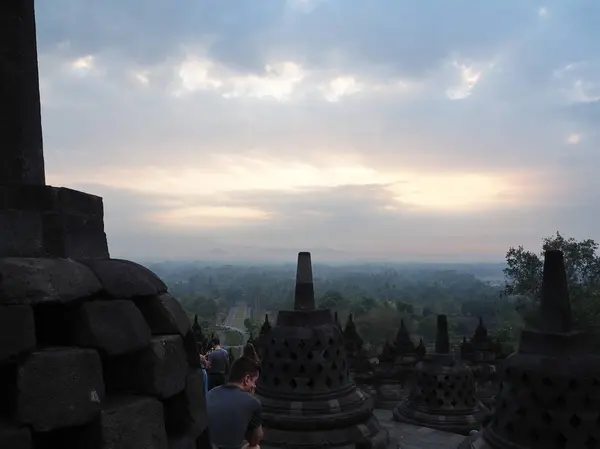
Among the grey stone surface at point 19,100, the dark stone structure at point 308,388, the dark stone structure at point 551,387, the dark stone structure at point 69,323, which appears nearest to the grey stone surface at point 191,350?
the dark stone structure at point 69,323

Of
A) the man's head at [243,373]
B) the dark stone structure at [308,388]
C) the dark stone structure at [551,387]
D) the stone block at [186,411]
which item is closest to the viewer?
the stone block at [186,411]

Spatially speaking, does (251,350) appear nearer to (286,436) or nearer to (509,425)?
(509,425)

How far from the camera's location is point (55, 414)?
1.87 metres

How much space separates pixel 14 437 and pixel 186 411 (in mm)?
870

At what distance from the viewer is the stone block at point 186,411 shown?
2488mm

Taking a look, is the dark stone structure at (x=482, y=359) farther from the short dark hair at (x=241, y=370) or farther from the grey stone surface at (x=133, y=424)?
the grey stone surface at (x=133, y=424)

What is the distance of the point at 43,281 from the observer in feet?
6.33

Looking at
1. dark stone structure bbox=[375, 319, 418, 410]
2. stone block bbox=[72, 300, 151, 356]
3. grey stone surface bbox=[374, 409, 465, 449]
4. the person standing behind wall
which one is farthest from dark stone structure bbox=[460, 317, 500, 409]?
stone block bbox=[72, 300, 151, 356]

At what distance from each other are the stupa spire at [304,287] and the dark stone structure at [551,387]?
3.29 m

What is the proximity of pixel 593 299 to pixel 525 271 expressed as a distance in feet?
11.8

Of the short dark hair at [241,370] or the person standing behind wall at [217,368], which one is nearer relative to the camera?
the short dark hair at [241,370]

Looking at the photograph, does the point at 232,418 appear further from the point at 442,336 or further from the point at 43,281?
the point at 442,336

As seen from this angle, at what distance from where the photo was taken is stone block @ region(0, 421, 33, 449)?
177cm

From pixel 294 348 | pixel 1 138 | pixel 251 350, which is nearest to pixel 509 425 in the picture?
pixel 251 350
